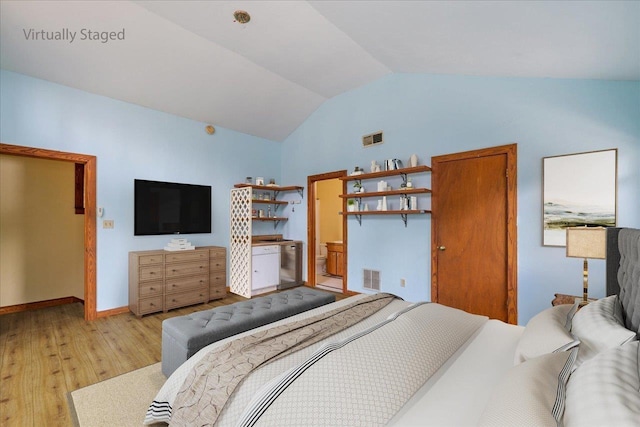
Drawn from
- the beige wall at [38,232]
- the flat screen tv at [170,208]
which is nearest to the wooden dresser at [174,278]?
the flat screen tv at [170,208]

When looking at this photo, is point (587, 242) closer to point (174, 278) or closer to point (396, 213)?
point (396, 213)

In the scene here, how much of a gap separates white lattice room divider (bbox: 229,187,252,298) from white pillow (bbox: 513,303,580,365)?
146 inches

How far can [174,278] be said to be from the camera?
12.4 feet

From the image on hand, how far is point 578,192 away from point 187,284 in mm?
4500

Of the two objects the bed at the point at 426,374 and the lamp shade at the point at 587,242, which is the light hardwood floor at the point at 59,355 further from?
the lamp shade at the point at 587,242

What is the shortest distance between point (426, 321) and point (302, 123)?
14.5ft

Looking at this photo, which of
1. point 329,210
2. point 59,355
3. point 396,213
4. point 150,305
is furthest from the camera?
point 329,210

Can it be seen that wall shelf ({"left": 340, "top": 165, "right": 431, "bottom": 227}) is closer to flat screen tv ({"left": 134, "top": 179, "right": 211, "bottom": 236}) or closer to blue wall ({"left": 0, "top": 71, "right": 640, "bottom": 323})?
blue wall ({"left": 0, "top": 71, "right": 640, "bottom": 323})

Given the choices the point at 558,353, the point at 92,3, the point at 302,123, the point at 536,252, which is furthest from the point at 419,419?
the point at 302,123

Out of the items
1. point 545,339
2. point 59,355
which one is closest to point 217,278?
point 59,355

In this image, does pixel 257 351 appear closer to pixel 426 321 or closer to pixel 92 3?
pixel 426 321

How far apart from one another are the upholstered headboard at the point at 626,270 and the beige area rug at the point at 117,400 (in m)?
2.67

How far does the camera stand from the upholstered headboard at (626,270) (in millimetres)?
1356

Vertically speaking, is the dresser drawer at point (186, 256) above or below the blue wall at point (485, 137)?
below
